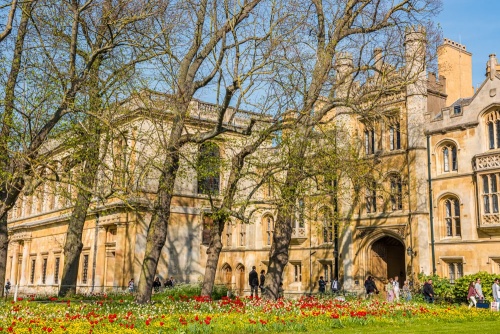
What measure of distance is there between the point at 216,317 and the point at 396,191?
1907 cm

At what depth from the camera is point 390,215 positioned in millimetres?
30828

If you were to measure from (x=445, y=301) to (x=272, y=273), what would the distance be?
1069 centimetres

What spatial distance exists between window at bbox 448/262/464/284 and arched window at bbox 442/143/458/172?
5.06 meters

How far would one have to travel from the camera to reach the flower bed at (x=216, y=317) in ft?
39.0

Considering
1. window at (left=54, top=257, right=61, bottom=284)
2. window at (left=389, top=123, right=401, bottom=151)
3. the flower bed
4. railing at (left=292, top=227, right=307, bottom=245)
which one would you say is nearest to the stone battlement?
window at (left=389, top=123, right=401, bottom=151)

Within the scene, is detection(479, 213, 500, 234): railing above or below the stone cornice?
below

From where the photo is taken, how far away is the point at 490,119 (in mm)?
28266

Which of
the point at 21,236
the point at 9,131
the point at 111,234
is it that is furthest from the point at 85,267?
the point at 9,131

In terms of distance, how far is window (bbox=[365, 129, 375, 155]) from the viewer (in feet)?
108

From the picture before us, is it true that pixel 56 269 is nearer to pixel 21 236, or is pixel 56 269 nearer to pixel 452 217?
pixel 21 236

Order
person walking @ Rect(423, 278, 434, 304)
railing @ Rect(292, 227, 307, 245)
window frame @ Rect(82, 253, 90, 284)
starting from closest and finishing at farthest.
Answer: person walking @ Rect(423, 278, 434, 304), railing @ Rect(292, 227, 307, 245), window frame @ Rect(82, 253, 90, 284)

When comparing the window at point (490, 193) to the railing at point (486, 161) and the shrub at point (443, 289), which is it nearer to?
the railing at point (486, 161)

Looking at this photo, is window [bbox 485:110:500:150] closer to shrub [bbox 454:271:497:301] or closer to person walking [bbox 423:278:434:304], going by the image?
shrub [bbox 454:271:497:301]

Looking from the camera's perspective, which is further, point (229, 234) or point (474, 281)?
point (229, 234)
